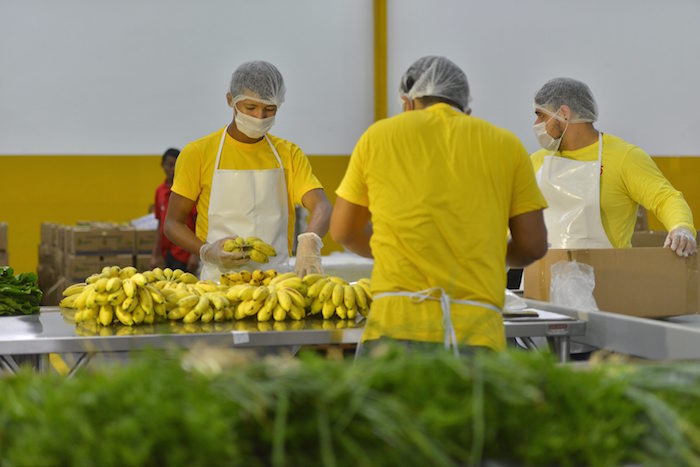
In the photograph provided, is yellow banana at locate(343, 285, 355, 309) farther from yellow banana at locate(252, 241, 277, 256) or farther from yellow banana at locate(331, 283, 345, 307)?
yellow banana at locate(252, 241, 277, 256)

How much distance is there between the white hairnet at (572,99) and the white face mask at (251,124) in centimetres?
125

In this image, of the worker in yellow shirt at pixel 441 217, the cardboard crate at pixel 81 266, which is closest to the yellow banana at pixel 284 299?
the worker in yellow shirt at pixel 441 217

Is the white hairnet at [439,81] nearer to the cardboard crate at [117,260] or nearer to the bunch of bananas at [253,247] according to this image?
the bunch of bananas at [253,247]

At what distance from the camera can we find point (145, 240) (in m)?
8.13

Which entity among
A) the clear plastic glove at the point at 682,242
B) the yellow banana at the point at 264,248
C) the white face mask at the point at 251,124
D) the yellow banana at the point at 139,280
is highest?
the white face mask at the point at 251,124

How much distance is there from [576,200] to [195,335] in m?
1.94

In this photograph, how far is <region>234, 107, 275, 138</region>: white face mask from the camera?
4.20 meters

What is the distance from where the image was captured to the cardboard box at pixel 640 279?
3.64 meters

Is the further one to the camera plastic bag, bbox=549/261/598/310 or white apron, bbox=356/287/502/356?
plastic bag, bbox=549/261/598/310

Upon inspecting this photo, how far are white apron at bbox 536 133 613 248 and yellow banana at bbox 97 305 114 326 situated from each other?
201cm

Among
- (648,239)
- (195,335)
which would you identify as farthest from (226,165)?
(648,239)

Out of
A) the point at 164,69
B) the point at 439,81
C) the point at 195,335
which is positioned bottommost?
the point at 195,335

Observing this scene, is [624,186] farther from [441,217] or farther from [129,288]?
[129,288]

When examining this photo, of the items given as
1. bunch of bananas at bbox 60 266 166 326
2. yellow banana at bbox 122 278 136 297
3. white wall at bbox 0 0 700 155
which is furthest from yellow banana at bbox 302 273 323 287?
white wall at bbox 0 0 700 155
